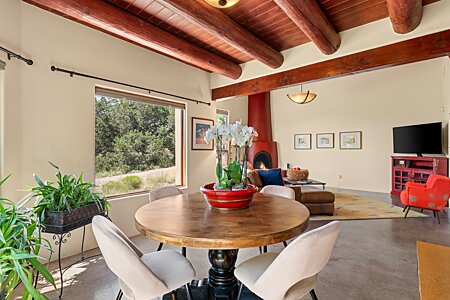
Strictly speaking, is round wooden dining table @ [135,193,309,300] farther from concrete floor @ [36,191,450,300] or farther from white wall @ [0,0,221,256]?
white wall @ [0,0,221,256]

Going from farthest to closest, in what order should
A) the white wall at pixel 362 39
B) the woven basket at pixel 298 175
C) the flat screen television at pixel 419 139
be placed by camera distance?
1. the woven basket at pixel 298 175
2. the flat screen television at pixel 419 139
3. the white wall at pixel 362 39

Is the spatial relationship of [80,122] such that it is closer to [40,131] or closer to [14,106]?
[40,131]

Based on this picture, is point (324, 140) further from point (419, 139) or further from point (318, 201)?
point (318, 201)

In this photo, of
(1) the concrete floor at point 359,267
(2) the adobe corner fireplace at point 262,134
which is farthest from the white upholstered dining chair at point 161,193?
(2) the adobe corner fireplace at point 262,134

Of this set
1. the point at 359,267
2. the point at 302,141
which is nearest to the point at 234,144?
the point at 359,267

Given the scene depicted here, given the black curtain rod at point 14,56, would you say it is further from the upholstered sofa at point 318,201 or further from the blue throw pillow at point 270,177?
the upholstered sofa at point 318,201

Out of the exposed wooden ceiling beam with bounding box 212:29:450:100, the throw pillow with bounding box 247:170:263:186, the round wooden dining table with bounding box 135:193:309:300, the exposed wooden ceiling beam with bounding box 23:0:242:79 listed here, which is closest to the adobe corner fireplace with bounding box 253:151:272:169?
the throw pillow with bounding box 247:170:263:186

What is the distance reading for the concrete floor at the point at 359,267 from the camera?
2029mm

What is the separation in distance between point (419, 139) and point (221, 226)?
249 inches

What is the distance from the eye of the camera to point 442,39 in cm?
248

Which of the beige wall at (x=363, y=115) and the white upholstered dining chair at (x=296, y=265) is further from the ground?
the beige wall at (x=363, y=115)

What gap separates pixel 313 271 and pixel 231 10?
2599 millimetres

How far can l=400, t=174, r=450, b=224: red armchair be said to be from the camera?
3805mm

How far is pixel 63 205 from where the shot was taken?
2.00 meters
